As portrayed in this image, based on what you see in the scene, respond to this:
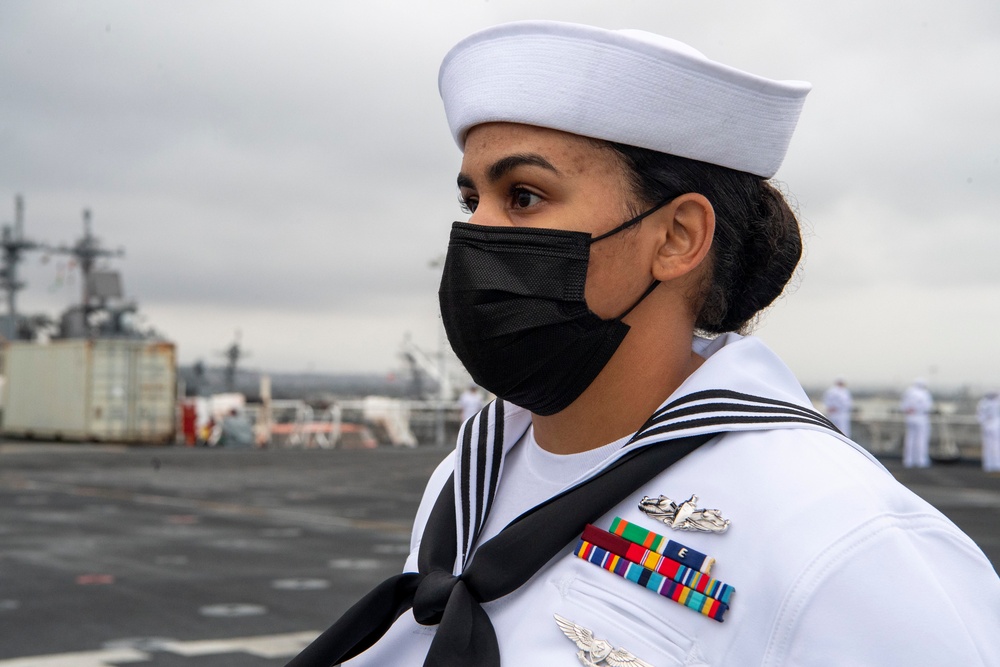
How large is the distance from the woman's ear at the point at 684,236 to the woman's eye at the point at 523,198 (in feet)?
0.60

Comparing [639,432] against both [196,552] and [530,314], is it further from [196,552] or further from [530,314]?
[196,552]

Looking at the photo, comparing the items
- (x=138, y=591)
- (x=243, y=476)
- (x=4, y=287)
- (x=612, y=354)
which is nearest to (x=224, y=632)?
(x=138, y=591)

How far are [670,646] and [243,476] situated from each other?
58.4ft

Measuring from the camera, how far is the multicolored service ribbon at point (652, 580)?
4.36 ft

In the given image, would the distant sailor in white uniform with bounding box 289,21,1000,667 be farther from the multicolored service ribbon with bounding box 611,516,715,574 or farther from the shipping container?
the shipping container

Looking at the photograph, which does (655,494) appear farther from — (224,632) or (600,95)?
(224,632)

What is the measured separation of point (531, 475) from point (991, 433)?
76.6ft

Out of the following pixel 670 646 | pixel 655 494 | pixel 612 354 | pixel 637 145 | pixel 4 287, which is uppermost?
pixel 4 287

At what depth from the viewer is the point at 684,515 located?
1415mm

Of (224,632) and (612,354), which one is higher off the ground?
(612,354)

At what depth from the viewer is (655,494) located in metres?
1.47

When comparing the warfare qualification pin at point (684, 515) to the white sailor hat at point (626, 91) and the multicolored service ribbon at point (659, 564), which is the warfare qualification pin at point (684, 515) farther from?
the white sailor hat at point (626, 91)

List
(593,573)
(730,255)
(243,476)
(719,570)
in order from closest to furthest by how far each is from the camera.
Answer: (719,570) → (593,573) → (730,255) → (243,476)

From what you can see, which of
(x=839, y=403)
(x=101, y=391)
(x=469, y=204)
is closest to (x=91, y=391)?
(x=101, y=391)
